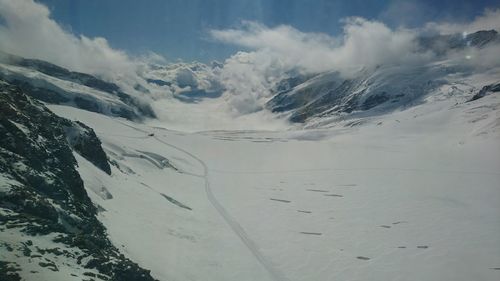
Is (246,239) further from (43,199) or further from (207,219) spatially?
(43,199)

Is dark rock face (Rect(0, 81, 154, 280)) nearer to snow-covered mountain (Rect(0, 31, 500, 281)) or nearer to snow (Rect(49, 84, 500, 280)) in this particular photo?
snow-covered mountain (Rect(0, 31, 500, 281))

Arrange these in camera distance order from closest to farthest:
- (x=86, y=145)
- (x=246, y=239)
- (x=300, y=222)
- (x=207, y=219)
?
(x=246, y=239) → (x=207, y=219) → (x=86, y=145) → (x=300, y=222)

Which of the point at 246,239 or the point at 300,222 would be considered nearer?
the point at 246,239

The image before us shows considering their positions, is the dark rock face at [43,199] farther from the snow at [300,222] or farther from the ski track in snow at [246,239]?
the ski track in snow at [246,239]

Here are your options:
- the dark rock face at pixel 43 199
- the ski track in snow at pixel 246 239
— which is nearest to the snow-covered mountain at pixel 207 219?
the dark rock face at pixel 43 199

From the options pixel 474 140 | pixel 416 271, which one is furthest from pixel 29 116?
pixel 474 140

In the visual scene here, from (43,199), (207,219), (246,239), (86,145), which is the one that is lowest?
(246,239)

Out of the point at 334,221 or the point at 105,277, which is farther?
the point at 334,221

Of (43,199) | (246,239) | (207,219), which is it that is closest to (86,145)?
(207,219)

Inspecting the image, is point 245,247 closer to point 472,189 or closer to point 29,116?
point 29,116
